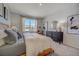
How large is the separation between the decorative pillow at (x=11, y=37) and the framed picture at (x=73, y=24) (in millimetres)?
1011

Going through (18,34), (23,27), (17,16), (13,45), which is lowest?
(13,45)

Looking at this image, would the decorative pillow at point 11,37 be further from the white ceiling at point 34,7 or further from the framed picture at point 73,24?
the framed picture at point 73,24

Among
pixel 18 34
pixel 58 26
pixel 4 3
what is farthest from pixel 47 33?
pixel 4 3

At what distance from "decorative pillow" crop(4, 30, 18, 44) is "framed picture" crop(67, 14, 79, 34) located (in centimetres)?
101

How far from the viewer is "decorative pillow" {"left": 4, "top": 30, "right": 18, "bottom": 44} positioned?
65.7 inches

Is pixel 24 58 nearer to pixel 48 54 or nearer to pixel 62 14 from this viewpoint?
pixel 48 54

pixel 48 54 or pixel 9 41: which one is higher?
pixel 9 41

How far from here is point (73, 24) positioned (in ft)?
5.72

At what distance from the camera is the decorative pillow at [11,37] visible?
167cm

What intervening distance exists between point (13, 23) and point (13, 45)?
41 centimetres

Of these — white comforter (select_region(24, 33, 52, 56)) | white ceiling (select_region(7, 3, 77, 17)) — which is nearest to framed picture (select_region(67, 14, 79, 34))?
white ceiling (select_region(7, 3, 77, 17))

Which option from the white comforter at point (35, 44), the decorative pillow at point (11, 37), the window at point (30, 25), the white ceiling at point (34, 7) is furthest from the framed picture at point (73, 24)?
the decorative pillow at point (11, 37)

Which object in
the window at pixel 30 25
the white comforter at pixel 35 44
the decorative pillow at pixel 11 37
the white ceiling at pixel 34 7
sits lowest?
the white comforter at pixel 35 44

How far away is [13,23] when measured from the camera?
67.8 inches
